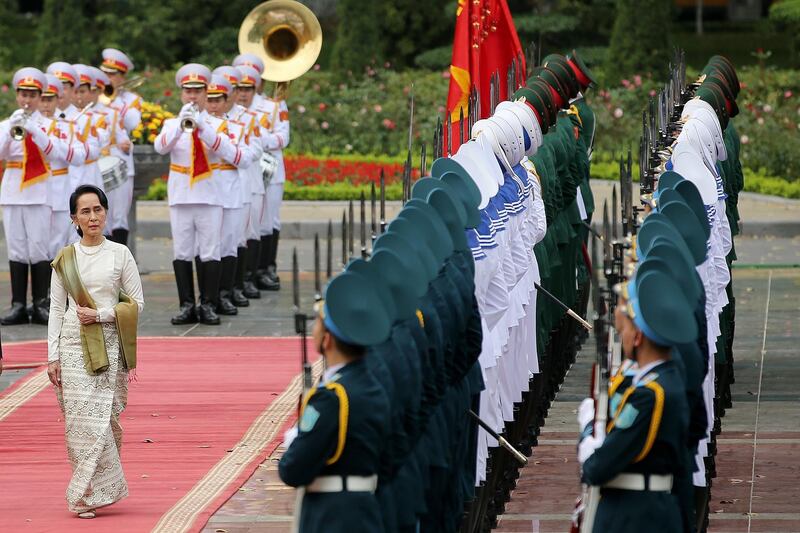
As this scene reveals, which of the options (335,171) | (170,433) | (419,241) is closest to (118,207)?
(170,433)

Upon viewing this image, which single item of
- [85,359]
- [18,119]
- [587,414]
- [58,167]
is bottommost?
[85,359]

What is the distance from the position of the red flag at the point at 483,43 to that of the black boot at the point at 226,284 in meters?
1.94

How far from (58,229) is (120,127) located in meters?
1.38

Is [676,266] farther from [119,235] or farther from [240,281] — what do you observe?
[119,235]

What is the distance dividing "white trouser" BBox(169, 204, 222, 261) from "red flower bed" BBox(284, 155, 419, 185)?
7.86m

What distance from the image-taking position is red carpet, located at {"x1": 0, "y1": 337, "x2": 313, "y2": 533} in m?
8.27

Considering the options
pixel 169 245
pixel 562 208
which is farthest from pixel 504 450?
pixel 169 245

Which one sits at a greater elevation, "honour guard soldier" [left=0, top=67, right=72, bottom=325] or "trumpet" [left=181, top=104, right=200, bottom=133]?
"trumpet" [left=181, top=104, right=200, bottom=133]

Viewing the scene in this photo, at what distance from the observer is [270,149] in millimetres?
15344

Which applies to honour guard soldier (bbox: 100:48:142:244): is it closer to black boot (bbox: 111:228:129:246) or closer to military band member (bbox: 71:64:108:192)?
black boot (bbox: 111:228:129:246)

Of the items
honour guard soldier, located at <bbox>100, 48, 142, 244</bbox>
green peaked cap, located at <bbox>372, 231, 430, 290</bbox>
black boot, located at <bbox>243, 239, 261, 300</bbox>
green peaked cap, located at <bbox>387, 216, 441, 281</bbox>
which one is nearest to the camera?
green peaked cap, located at <bbox>372, 231, 430, 290</bbox>

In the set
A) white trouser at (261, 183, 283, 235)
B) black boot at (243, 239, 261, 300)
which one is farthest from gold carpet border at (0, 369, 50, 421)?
white trouser at (261, 183, 283, 235)

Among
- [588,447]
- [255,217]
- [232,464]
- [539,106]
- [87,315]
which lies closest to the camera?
[588,447]

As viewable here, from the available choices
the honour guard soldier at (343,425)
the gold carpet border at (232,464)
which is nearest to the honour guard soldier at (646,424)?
the honour guard soldier at (343,425)
